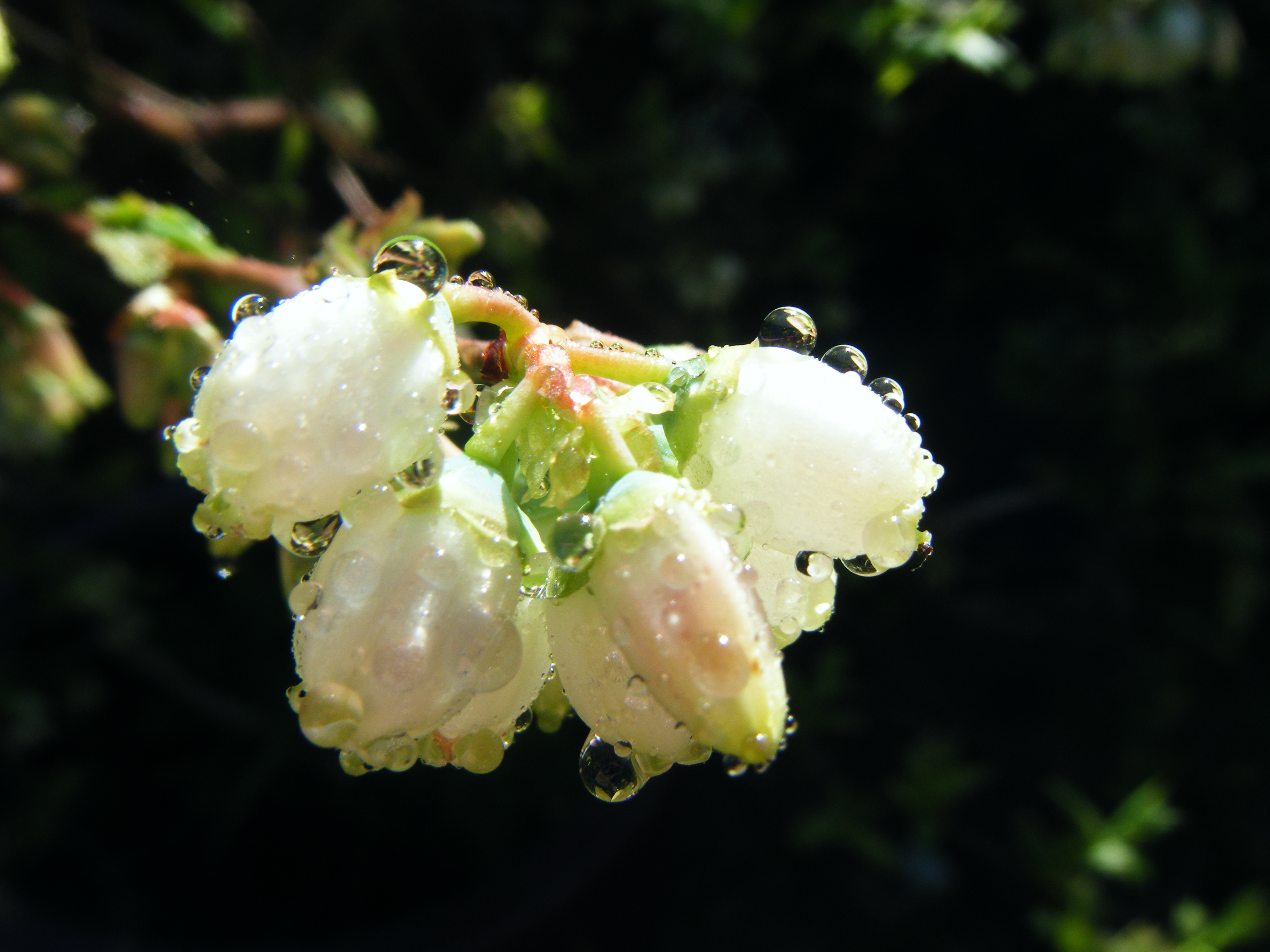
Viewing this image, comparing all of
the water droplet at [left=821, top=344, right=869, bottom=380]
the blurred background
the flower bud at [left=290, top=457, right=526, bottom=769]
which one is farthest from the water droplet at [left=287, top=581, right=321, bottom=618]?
the blurred background

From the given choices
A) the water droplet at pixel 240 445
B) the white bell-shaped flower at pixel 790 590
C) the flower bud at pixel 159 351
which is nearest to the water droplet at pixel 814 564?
the white bell-shaped flower at pixel 790 590

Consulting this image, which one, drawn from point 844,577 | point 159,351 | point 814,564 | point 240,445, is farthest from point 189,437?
point 844,577

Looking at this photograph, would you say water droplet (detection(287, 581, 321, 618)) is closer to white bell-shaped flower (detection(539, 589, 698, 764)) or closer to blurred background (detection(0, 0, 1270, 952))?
white bell-shaped flower (detection(539, 589, 698, 764))

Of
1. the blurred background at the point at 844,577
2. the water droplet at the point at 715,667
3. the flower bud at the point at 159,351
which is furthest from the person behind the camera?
the blurred background at the point at 844,577

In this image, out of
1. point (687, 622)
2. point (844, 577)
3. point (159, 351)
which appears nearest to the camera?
point (687, 622)

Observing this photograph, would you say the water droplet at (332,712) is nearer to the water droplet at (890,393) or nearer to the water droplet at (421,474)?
the water droplet at (421,474)

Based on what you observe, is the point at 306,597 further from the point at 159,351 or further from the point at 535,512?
the point at 159,351

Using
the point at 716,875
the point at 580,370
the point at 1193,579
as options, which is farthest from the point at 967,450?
the point at 580,370
